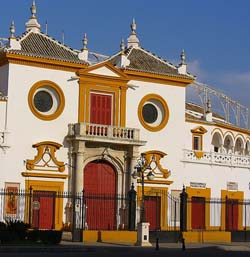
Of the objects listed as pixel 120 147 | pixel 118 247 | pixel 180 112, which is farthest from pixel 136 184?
pixel 118 247

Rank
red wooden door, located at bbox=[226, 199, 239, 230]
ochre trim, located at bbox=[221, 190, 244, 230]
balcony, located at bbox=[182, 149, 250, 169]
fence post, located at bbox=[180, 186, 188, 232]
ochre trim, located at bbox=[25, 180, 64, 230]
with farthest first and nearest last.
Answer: ochre trim, located at bbox=[221, 190, 244, 230], red wooden door, located at bbox=[226, 199, 239, 230], balcony, located at bbox=[182, 149, 250, 169], fence post, located at bbox=[180, 186, 188, 232], ochre trim, located at bbox=[25, 180, 64, 230]

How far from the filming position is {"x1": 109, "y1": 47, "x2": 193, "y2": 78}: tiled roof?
46094 mm

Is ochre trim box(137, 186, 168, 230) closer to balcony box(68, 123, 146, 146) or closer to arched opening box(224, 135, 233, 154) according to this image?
balcony box(68, 123, 146, 146)

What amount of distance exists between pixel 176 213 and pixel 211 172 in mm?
4337

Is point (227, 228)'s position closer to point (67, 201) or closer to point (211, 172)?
point (211, 172)

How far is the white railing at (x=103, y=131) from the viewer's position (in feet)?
139

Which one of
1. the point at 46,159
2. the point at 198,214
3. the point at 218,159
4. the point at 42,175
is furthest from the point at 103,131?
the point at 218,159

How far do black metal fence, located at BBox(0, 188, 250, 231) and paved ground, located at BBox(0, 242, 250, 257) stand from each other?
11.3ft

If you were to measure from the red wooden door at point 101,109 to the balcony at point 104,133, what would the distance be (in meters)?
1.00

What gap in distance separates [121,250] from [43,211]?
8998 mm

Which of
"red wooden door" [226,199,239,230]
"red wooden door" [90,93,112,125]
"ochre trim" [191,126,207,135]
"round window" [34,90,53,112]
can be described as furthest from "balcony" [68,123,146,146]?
"red wooden door" [226,199,239,230]

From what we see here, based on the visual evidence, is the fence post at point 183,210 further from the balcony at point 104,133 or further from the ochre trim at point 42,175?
the ochre trim at point 42,175

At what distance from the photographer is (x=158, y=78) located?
46.3m

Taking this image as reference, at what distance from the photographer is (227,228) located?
154 feet
